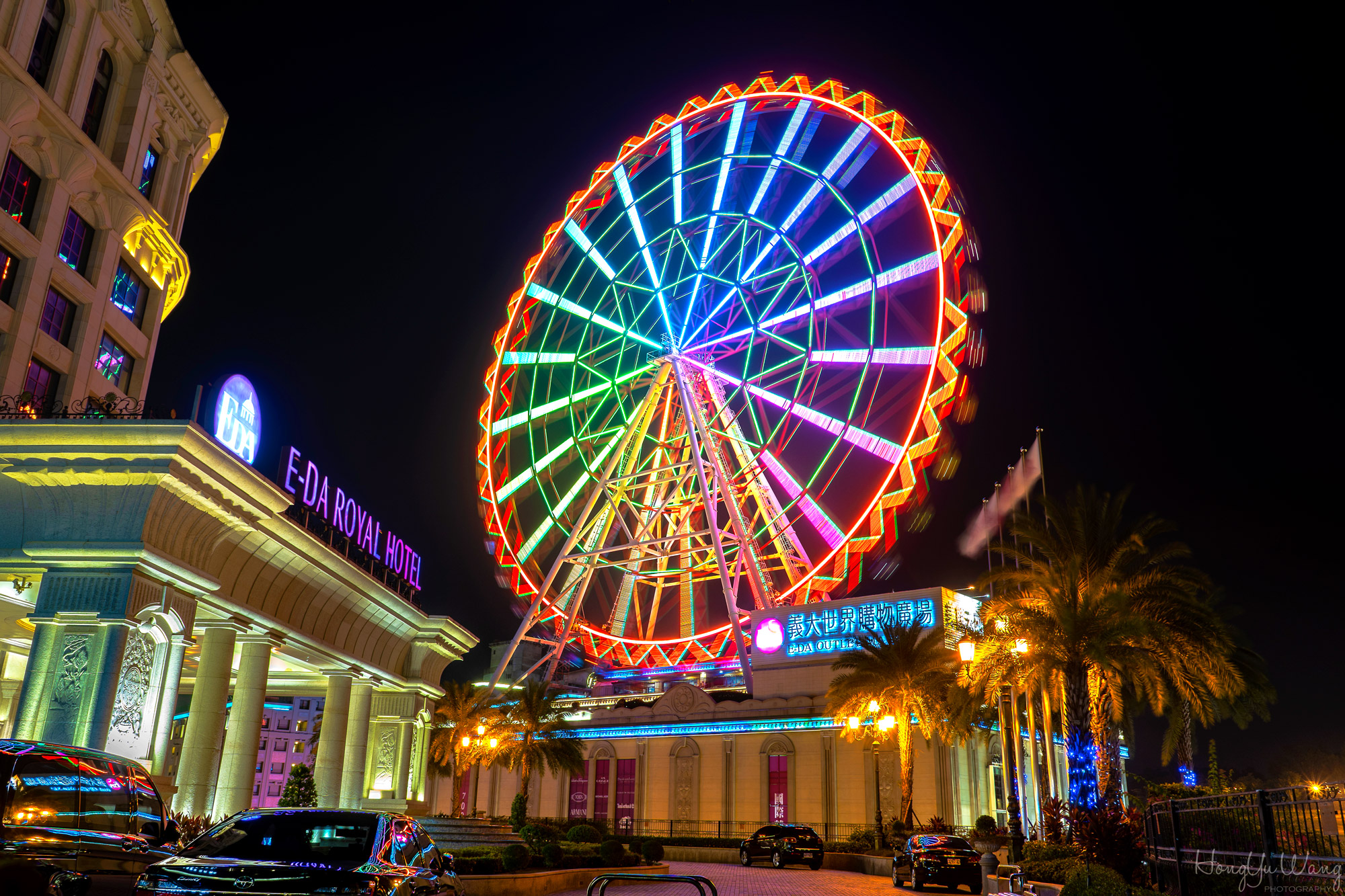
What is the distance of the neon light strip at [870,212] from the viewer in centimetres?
3200

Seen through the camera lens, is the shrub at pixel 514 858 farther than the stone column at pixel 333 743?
No

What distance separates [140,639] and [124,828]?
10408mm

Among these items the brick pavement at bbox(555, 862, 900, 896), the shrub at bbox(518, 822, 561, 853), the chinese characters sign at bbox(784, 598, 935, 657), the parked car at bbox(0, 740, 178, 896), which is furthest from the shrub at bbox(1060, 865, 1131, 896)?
the chinese characters sign at bbox(784, 598, 935, 657)

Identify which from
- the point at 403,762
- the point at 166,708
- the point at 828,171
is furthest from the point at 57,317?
the point at 828,171

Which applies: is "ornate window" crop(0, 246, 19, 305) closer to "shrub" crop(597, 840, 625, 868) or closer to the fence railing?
"shrub" crop(597, 840, 625, 868)

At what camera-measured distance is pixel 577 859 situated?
2339 cm

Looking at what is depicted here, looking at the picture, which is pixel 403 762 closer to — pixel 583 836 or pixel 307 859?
pixel 583 836

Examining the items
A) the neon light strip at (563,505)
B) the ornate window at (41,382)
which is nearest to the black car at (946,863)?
the neon light strip at (563,505)

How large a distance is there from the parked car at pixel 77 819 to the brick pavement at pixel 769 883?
11.5m

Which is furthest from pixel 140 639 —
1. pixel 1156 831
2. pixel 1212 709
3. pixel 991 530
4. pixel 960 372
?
pixel 991 530

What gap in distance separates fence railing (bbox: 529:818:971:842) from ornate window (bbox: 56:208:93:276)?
26804mm

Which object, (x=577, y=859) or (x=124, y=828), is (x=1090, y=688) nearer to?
(x=577, y=859)

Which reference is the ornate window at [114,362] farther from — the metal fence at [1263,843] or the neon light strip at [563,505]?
the metal fence at [1263,843]

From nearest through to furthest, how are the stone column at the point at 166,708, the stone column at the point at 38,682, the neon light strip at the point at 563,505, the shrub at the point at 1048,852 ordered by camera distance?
the stone column at the point at 38,682 → the stone column at the point at 166,708 → the shrub at the point at 1048,852 → the neon light strip at the point at 563,505
